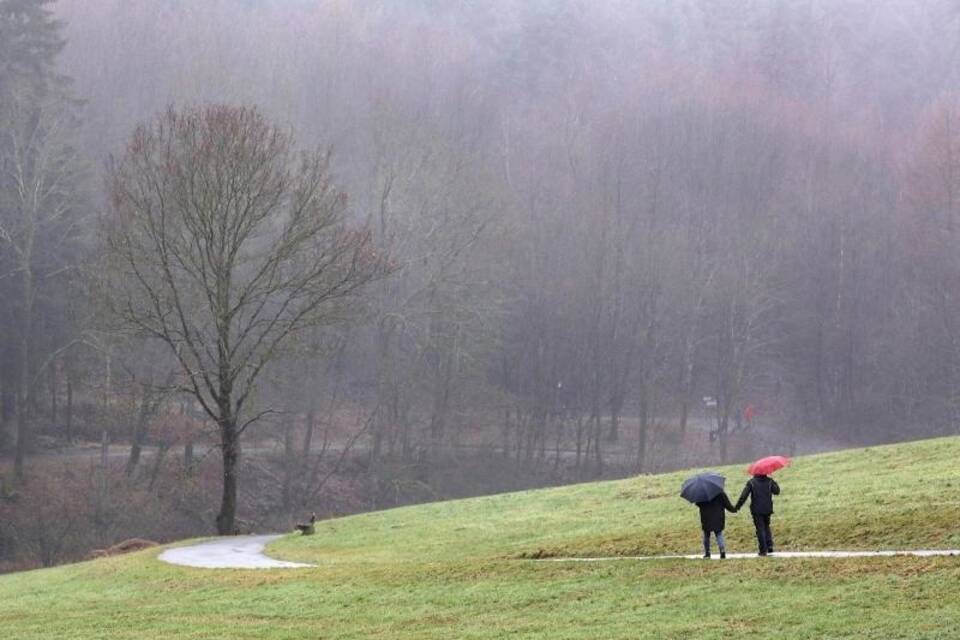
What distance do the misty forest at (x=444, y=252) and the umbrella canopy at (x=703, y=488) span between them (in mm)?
23394

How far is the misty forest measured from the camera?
50094 millimetres

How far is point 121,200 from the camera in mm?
41250

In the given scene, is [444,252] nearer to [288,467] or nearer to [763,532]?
[288,467]

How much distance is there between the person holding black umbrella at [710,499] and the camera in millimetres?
20203

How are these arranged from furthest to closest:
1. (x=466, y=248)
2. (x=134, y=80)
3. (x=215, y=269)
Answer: (x=134, y=80) → (x=466, y=248) → (x=215, y=269)

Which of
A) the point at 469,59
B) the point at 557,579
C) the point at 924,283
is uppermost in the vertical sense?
the point at 469,59

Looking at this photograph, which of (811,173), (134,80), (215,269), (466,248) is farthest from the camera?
(811,173)

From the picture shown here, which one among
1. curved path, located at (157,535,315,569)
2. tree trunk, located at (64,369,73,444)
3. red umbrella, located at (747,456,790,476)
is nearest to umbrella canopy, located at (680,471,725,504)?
red umbrella, located at (747,456,790,476)

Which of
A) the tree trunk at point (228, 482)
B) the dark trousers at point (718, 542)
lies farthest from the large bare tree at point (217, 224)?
the dark trousers at point (718, 542)

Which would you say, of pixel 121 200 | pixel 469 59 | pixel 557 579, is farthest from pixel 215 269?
pixel 469 59

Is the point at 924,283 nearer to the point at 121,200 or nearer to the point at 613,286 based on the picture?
the point at 613,286

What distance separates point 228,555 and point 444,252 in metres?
39.5

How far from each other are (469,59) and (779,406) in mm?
35387

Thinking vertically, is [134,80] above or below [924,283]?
above
